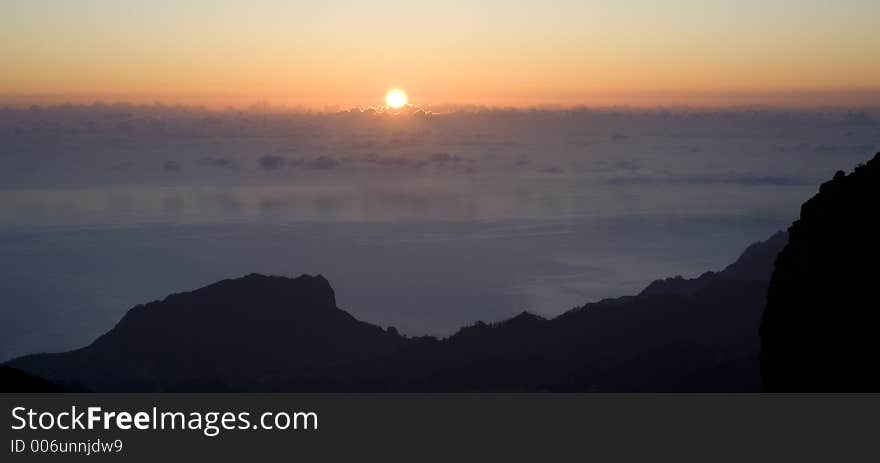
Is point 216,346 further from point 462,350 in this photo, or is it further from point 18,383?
point 18,383

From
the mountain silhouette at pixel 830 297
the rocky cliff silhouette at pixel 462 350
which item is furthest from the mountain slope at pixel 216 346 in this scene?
the mountain silhouette at pixel 830 297

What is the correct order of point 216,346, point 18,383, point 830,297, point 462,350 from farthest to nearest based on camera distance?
point 216,346
point 462,350
point 18,383
point 830,297

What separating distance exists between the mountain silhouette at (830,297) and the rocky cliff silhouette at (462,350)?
6424cm

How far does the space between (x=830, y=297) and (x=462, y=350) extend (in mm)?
111059

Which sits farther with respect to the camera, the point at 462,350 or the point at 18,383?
the point at 462,350

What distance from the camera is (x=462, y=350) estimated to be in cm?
14762

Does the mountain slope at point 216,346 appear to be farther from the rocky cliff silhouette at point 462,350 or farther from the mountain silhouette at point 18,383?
the mountain silhouette at point 18,383

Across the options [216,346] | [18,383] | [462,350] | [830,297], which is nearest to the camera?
[830,297]

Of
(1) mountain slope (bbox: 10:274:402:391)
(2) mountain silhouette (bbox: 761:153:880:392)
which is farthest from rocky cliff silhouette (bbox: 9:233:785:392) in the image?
(2) mountain silhouette (bbox: 761:153:880:392)

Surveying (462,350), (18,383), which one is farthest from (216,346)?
(18,383)

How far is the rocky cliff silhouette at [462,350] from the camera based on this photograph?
123938mm

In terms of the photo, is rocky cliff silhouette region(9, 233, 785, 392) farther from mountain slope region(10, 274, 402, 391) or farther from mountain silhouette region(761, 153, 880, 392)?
mountain silhouette region(761, 153, 880, 392)

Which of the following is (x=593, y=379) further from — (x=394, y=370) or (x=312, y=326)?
(x=312, y=326)
